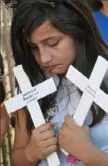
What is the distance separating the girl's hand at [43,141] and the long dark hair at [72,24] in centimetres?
11

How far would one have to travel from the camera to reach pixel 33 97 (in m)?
1.00

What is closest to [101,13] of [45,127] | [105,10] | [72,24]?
[105,10]

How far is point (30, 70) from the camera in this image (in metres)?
1.04

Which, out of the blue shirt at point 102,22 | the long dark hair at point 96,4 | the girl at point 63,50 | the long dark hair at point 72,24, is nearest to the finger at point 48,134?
the girl at point 63,50

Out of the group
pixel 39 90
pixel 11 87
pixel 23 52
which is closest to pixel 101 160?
pixel 39 90

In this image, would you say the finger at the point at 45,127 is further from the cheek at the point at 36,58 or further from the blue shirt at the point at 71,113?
the cheek at the point at 36,58

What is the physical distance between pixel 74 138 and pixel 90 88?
123mm

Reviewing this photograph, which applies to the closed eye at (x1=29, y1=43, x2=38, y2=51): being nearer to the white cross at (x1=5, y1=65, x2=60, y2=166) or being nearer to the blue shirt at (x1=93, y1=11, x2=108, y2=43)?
the white cross at (x1=5, y1=65, x2=60, y2=166)

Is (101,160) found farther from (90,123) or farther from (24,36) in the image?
(24,36)

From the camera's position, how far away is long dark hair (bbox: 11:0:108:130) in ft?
3.12

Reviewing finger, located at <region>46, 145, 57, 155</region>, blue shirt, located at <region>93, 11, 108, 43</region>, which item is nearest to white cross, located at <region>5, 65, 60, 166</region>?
finger, located at <region>46, 145, 57, 155</region>

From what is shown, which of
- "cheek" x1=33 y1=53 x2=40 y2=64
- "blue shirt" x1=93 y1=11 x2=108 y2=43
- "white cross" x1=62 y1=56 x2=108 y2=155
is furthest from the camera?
"blue shirt" x1=93 y1=11 x2=108 y2=43

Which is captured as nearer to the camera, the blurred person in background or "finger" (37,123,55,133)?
"finger" (37,123,55,133)

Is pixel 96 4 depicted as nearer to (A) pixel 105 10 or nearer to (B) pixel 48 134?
(A) pixel 105 10
